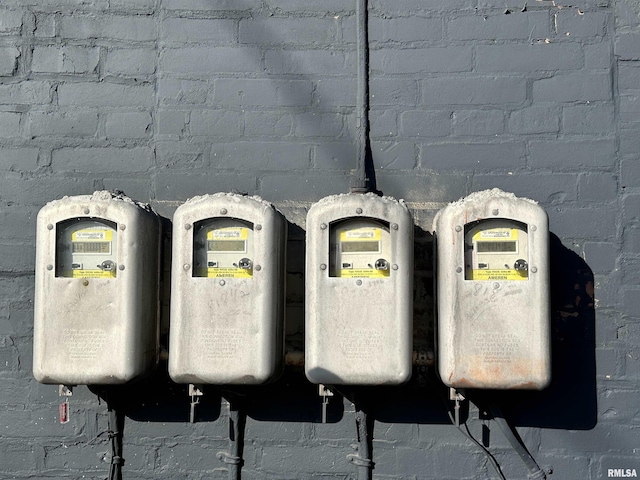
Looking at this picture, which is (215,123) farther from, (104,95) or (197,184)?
(104,95)

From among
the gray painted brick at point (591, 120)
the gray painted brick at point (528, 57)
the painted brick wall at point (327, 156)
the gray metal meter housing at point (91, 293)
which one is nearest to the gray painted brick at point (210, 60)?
the painted brick wall at point (327, 156)

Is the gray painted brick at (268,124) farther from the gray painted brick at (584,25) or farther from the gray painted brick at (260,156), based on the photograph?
the gray painted brick at (584,25)

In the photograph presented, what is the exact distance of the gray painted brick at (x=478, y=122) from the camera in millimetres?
2854

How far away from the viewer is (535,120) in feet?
9.34

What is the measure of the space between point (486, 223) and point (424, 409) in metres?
0.80

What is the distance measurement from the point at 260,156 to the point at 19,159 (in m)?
1.01

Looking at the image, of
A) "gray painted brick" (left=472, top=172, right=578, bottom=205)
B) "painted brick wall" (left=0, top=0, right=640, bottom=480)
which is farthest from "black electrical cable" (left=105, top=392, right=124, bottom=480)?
"gray painted brick" (left=472, top=172, right=578, bottom=205)

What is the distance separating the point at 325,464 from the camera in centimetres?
280

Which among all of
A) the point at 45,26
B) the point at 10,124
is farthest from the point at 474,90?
the point at 10,124

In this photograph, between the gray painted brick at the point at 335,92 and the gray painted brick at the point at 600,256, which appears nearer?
the gray painted brick at the point at 600,256

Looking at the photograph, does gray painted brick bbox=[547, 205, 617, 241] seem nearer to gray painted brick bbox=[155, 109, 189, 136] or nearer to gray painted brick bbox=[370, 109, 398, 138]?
gray painted brick bbox=[370, 109, 398, 138]

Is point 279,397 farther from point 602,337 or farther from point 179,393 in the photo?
point 602,337

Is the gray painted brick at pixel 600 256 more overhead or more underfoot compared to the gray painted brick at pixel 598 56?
more underfoot

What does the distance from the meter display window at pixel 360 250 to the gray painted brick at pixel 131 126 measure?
3.20 feet
